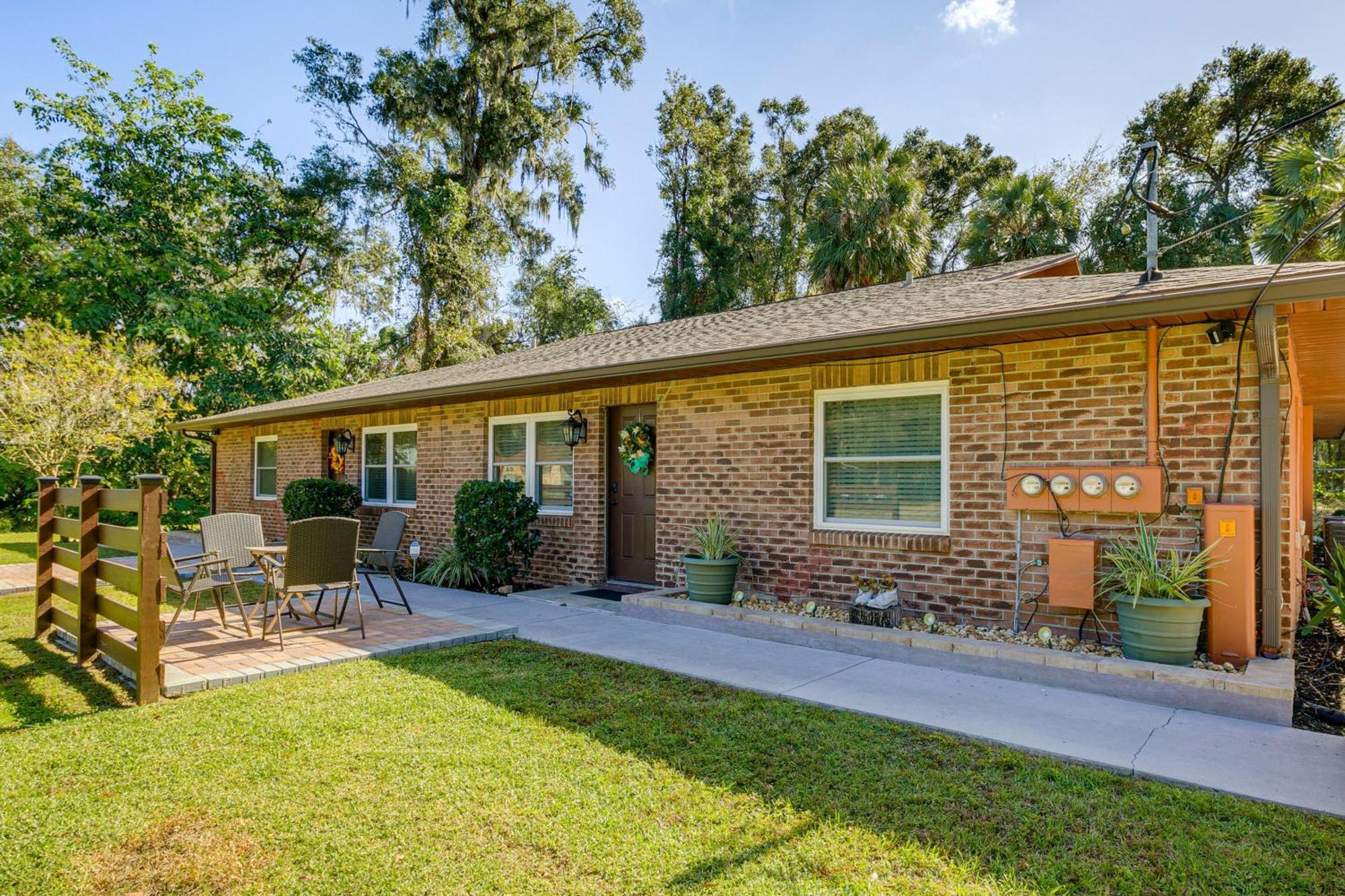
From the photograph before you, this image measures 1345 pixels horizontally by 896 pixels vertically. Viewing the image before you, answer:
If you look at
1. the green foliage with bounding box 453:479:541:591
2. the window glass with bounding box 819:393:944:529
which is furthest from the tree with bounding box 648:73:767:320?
the window glass with bounding box 819:393:944:529

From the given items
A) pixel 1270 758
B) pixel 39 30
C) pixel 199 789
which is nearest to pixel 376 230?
pixel 39 30

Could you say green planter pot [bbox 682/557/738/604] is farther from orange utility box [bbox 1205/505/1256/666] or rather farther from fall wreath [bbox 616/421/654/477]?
orange utility box [bbox 1205/505/1256/666]

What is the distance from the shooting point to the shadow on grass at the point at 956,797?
2650 mm

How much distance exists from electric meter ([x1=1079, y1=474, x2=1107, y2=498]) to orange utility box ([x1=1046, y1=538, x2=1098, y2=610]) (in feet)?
1.10

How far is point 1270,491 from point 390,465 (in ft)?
36.4

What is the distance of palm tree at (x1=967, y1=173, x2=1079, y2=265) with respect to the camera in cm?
1692

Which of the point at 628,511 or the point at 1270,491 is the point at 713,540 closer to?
the point at 628,511

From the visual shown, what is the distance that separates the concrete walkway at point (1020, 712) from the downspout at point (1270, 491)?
1.05m

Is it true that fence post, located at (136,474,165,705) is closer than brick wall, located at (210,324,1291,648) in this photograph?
Yes

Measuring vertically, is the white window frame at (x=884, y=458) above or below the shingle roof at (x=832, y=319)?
below

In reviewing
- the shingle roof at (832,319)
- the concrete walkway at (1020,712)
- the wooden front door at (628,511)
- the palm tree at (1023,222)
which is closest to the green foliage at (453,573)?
the wooden front door at (628,511)

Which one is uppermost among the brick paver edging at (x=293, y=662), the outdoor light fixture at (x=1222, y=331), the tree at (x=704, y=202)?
the tree at (x=704, y=202)

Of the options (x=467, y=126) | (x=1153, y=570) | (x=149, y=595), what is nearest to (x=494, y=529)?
(x=149, y=595)

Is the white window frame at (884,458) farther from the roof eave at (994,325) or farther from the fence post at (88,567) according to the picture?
the fence post at (88,567)
